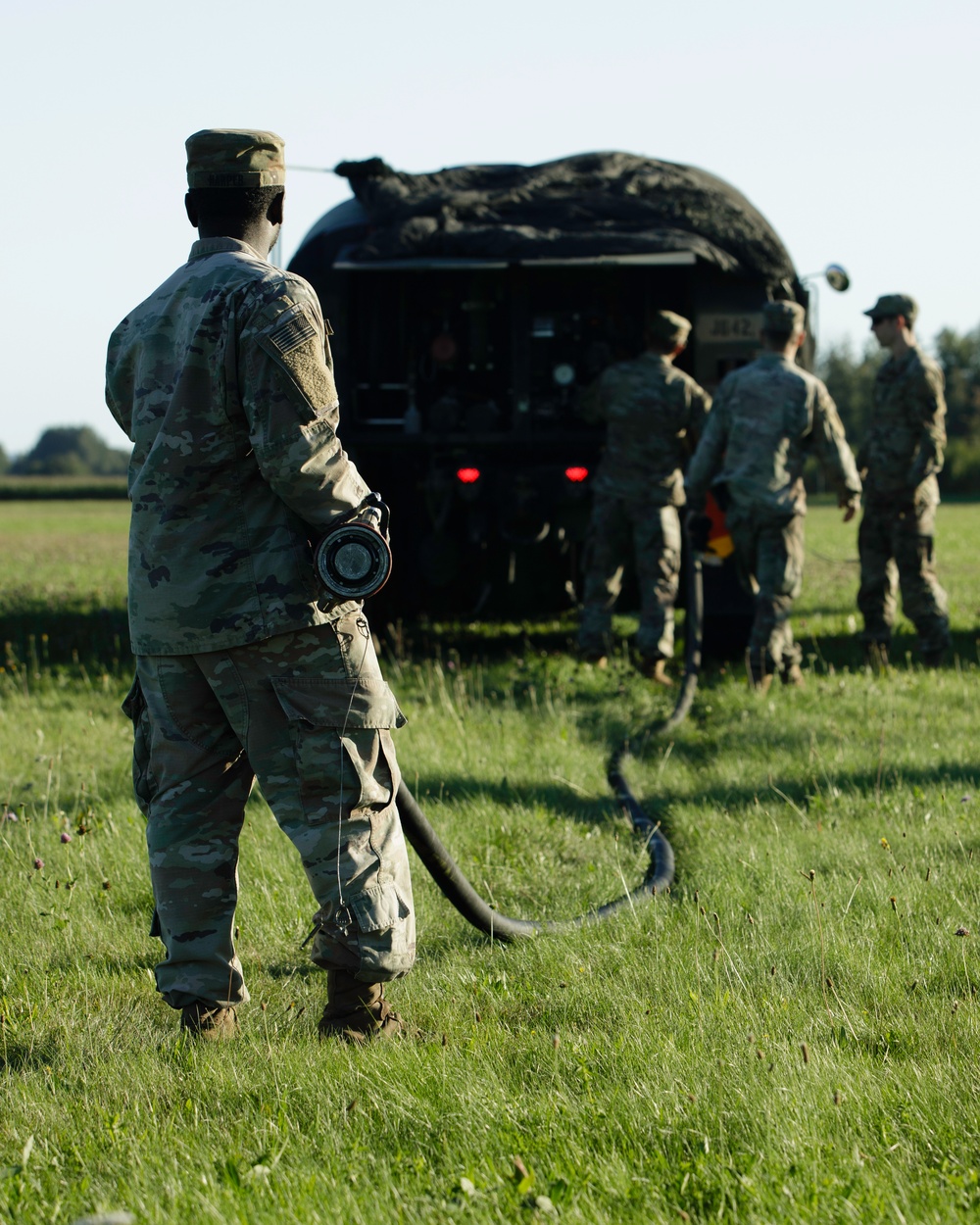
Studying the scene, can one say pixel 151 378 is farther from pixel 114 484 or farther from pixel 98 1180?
pixel 114 484

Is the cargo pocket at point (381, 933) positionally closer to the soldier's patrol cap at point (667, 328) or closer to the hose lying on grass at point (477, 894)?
the hose lying on grass at point (477, 894)

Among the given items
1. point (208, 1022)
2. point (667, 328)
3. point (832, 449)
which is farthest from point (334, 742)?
point (667, 328)

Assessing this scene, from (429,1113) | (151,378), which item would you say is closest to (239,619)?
(151,378)

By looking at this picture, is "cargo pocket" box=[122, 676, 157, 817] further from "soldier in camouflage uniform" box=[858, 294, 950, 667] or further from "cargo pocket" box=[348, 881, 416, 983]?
"soldier in camouflage uniform" box=[858, 294, 950, 667]

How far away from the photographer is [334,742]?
3074 mm

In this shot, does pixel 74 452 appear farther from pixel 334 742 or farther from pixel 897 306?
pixel 334 742

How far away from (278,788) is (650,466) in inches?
221

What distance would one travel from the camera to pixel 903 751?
5.94 metres

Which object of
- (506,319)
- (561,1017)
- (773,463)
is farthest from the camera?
(506,319)

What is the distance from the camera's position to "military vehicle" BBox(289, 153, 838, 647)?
8.63 m

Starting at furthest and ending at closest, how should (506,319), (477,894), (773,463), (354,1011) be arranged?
(506,319) < (773,463) < (477,894) < (354,1011)

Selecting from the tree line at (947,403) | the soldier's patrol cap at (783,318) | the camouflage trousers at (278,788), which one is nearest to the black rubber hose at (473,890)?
the camouflage trousers at (278,788)

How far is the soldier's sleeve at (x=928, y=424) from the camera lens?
27.5ft

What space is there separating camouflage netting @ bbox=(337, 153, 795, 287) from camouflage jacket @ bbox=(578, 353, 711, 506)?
859 millimetres
